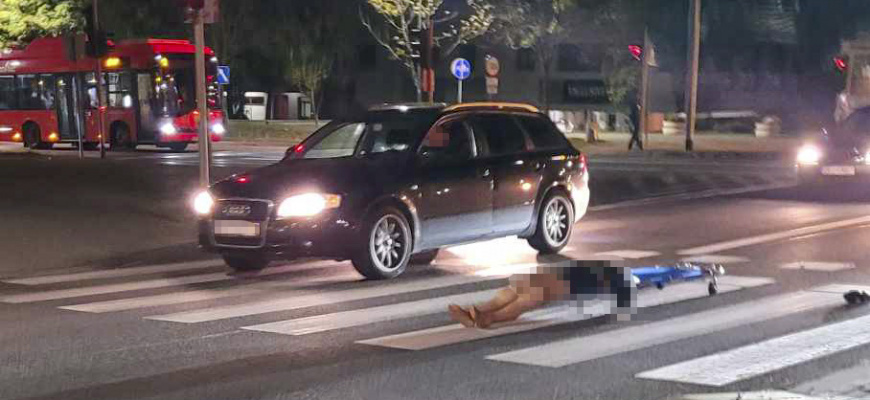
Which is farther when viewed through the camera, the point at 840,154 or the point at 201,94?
the point at 840,154

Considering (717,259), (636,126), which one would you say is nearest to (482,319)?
(717,259)

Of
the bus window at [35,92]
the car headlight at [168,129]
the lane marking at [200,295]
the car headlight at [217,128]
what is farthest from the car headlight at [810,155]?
the bus window at [35,92]

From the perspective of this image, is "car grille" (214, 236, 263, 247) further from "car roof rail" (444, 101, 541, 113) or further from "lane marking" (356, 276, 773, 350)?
"lane marking" (356, 276, 773, 350)

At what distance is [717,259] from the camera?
12.4 metres

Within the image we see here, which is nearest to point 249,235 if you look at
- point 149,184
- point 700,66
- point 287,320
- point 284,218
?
point 284,218

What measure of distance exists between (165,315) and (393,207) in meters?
2.58

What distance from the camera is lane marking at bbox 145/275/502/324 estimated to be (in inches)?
367

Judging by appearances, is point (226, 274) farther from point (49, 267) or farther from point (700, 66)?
point (700, 66)

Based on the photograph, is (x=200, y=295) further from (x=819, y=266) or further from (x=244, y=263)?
(x=819, y=266)

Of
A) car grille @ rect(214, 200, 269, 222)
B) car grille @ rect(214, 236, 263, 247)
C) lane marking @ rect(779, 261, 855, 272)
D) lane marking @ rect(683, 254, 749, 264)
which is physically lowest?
lane marking @ rect(683, 254, 749, 264)

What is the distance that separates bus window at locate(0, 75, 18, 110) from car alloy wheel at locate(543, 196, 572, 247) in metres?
28.2

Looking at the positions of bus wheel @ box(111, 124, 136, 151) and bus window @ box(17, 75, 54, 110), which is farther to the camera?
bus window @ box(17, 75, 54, 110)

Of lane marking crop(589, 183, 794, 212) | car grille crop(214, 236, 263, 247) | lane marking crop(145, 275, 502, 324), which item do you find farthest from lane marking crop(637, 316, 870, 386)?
lane marking crop(589, 183, 794, 212)

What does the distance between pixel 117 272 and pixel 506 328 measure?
523cm
